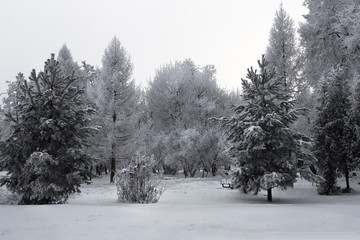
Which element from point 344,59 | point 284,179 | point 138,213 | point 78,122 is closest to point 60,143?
point 78,122

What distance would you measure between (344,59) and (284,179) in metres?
12.4

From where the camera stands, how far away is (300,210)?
720 cm

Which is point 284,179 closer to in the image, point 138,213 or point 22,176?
point 138,213

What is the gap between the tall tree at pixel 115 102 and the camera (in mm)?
23094

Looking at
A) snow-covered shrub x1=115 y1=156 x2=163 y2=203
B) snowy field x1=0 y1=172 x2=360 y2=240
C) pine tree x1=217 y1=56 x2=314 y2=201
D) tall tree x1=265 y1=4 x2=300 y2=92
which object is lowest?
snowy field x1=0 y1=172 x2=360 y2=240

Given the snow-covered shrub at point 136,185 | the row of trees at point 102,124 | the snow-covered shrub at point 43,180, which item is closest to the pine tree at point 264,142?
the snow-covered shrub at point 136,185

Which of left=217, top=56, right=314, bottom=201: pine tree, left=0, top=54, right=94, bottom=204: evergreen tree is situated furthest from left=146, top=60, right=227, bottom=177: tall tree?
left=0, top=54, right=94, bottom=204: evergreen tree

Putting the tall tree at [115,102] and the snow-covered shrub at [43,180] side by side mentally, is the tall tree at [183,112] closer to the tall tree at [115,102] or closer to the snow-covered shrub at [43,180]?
the tall tree at [115,102]

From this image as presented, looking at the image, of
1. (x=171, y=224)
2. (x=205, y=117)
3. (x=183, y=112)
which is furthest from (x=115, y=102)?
(x=171, y=224)

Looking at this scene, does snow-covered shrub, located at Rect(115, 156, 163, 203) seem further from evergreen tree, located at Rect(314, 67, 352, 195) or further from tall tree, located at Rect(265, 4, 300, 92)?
tall tree, located at Rect(265, 4, 300, 92)

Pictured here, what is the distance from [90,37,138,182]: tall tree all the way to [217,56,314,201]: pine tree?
12326 mm

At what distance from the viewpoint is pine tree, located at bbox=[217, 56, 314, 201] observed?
11.7 metres

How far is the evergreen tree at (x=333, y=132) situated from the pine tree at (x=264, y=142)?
4260mm

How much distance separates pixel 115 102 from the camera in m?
23.4
